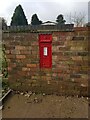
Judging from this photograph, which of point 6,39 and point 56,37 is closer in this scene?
point 56,37

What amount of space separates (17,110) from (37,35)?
2115mm

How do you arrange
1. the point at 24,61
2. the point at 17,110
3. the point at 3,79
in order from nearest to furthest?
the point at 17,110 → the point at 24,61 → the point at 3,79

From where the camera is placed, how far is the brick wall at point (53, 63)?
5.21 meters

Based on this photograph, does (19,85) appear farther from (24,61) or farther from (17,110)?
(17,110)

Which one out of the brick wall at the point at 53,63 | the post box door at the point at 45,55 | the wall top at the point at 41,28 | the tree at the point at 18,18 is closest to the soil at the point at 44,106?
the brick wall at the point at 53,63

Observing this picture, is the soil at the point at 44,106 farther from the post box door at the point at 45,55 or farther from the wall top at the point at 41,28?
the wall top at the point at 41,28

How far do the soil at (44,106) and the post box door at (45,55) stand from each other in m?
0.90

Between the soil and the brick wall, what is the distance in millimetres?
316

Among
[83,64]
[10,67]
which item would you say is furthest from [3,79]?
[83,64]

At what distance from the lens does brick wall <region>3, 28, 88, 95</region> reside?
521 cm

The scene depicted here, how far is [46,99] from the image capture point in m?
5.22

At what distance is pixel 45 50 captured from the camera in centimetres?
539

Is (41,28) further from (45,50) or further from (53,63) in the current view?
(53,63)

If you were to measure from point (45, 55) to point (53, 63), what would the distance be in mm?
322
